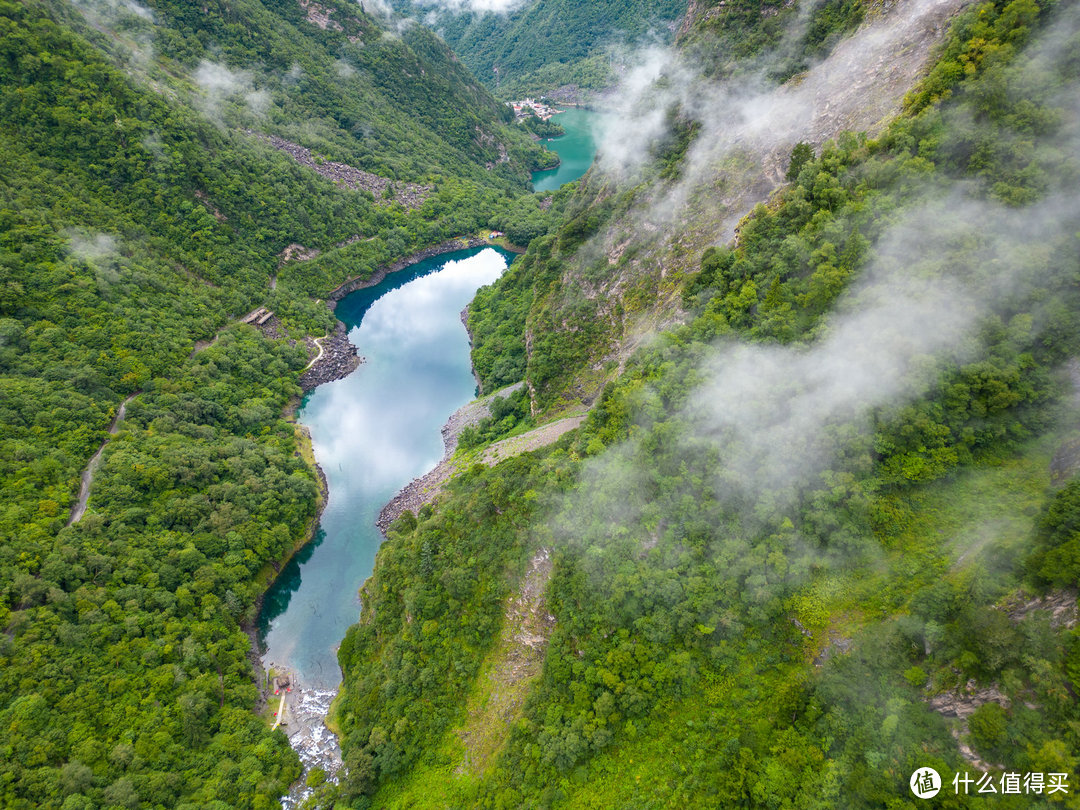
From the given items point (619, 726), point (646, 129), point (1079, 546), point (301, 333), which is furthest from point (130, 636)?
point (646, 129)

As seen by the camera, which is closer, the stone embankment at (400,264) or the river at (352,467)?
the river at (352,467)

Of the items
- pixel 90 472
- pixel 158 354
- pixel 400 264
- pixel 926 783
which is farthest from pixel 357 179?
pixel 926 783

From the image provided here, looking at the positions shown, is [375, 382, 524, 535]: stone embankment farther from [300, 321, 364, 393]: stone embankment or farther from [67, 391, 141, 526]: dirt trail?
[67, 391, 141, 526]: dirt trail

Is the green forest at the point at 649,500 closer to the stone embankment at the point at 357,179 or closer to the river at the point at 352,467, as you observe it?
the river at the point at 352,467

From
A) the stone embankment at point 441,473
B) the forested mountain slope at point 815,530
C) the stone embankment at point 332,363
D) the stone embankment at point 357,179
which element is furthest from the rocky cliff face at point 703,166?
the stone embankment at point 357,179

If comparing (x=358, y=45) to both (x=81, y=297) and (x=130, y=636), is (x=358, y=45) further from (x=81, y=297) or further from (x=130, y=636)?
(x=130, y=636)

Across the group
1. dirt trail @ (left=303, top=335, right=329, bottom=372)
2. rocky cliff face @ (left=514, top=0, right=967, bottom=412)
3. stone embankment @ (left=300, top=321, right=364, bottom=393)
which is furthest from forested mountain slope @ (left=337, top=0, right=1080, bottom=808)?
dirt trail @ (left=303, top=335, right=329, bottom=372)

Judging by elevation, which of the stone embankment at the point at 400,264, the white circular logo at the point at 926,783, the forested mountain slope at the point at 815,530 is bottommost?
the white circular logo at the point at 926,783
